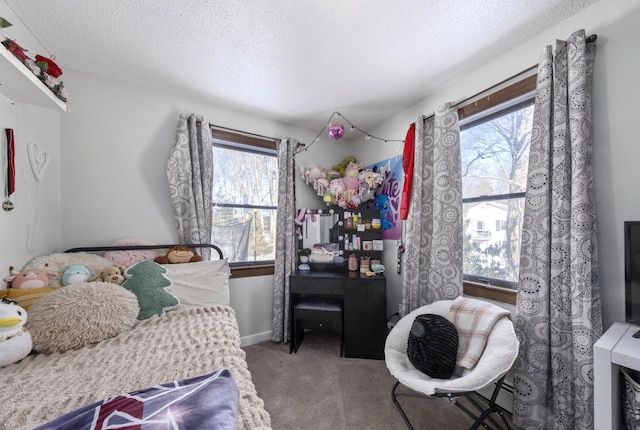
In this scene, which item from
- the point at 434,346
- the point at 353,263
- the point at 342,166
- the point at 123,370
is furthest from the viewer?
the point at 342,166

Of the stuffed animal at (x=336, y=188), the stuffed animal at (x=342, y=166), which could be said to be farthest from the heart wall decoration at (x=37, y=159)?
the stuffed animal at (x=342, y=166)

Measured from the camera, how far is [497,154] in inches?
71.7

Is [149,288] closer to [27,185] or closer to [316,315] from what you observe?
[27,185]

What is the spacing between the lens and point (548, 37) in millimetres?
1487

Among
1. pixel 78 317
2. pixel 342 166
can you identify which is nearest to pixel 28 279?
pixel 78 317

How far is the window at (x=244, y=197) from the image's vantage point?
8.22 feet

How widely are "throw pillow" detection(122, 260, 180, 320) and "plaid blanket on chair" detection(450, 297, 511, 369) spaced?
6.15 feet

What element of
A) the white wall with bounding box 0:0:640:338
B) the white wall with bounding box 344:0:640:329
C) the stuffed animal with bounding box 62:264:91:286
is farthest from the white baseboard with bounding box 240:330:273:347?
the white wall with bounding box 344:0:640:329

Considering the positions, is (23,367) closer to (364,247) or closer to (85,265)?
(85,265)

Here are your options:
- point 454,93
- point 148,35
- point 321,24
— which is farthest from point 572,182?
point 148,35

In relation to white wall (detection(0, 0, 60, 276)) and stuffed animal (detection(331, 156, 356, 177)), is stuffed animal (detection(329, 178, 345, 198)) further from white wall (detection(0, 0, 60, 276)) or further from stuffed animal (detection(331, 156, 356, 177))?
white wall (detection(0, 0, 60, 276))

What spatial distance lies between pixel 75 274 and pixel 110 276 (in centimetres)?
18

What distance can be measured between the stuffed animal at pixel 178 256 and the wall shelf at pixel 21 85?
1.14 metres

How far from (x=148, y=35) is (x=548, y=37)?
248cm
